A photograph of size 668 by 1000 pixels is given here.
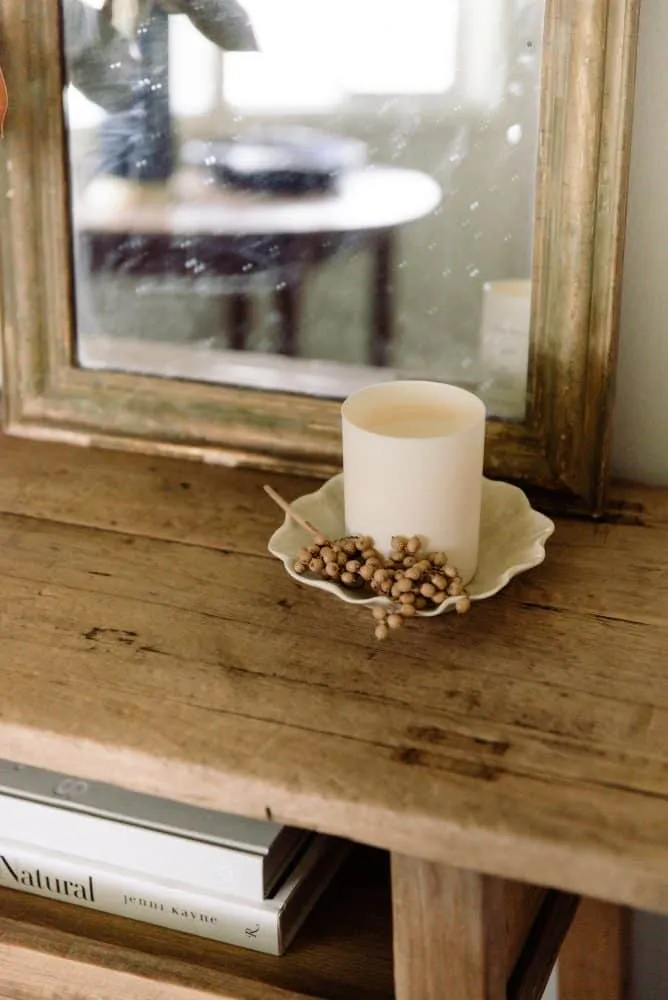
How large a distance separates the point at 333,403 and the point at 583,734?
0.34 meters

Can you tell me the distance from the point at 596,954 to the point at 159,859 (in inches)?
17.7

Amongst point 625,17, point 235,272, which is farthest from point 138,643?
point 625,17

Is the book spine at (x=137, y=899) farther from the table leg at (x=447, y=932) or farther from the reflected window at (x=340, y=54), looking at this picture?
the reflected window at (x=340, y=54)

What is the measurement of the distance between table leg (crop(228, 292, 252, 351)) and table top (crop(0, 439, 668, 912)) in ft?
0.44

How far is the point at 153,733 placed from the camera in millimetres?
582

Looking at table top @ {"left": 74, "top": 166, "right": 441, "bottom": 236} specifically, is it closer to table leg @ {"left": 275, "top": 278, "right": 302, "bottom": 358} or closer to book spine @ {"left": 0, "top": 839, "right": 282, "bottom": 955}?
table leg @ {"left": 275, "top": 278, "right": 302, "bottom": 358}

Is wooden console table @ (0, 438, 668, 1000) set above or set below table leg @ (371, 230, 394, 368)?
below

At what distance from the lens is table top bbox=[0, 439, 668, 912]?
0.53 m

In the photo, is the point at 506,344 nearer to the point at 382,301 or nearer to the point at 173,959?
the point at 382,301

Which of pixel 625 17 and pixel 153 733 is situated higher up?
pixel 625 17

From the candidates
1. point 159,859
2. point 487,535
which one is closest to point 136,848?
point 159,859

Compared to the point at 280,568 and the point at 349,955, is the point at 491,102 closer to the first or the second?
the point at 280,568

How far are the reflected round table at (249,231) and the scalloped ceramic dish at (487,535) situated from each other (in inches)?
5.0

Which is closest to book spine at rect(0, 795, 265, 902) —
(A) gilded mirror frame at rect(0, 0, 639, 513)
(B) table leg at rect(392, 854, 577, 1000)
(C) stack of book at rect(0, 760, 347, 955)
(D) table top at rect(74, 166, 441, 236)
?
(C) stack of book at rect(0, 760, 347, 955)
